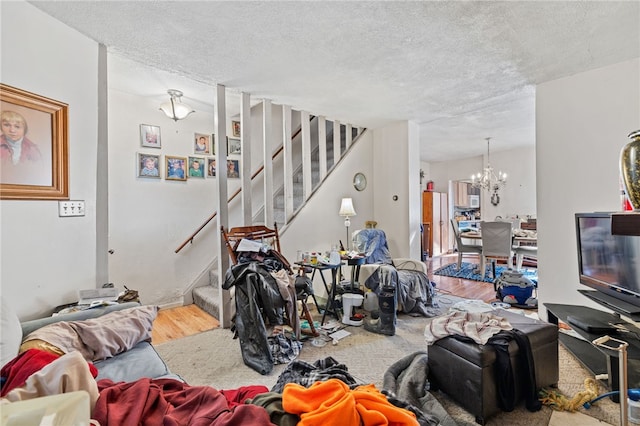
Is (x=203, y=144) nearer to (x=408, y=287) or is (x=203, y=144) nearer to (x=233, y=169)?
(x=233, y=169)

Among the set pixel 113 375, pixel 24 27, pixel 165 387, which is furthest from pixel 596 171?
pixel 24 27

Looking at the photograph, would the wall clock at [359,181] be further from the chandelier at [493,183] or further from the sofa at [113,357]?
the sofa at [113,357]

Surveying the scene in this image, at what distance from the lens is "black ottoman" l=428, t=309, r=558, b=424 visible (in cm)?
161

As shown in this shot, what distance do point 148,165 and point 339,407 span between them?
3.66m

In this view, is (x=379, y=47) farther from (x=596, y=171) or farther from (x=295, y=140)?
(x=295, y=140)

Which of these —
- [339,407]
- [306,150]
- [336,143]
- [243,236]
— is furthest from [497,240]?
[339,407]

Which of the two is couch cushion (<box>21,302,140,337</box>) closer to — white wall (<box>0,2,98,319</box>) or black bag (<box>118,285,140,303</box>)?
white wall (<box>0,2,98,319</box>)

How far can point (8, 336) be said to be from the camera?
1.18m

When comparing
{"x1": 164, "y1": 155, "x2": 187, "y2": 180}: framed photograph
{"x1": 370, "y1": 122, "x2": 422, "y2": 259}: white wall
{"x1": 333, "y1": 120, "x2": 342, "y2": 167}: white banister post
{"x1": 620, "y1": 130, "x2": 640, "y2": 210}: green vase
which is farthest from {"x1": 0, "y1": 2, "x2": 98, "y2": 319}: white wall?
{"x1": 370, "y1": 122, "x2": 422, "y2": 259}: white wall

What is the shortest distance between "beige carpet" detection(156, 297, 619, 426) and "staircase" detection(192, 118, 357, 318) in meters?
0.57

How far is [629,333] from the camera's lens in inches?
74.9

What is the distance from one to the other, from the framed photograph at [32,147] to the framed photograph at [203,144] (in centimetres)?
196

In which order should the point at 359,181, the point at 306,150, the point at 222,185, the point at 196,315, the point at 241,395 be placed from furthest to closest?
the point at 359,181, the point at 306,150, the point at 196,315, the point at 222,185, the point at 241,395

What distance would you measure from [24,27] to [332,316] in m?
3.47
